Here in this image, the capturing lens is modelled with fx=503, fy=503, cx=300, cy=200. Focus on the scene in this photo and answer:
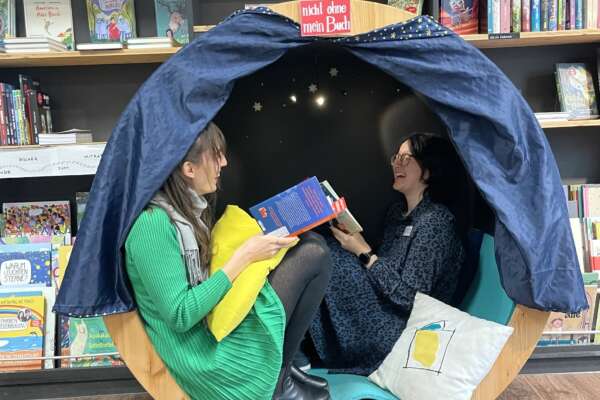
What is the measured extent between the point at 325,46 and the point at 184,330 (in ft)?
4.38

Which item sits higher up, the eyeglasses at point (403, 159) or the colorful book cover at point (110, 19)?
the colorful book cover at point (110, 19)

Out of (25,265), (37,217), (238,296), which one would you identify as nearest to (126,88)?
(37,217)

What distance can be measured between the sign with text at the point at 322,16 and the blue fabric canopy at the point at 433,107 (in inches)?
1.6

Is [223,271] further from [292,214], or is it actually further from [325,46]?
[325,46]

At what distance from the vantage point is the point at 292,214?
149 cm

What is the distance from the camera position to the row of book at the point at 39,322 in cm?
200

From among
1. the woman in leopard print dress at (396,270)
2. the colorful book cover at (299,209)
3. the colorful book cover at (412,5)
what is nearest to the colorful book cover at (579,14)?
the colorful book cover at (412,5)

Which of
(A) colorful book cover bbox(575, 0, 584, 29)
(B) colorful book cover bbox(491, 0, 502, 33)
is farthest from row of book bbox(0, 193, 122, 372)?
(A) colorful book cover bbox(575, 0, 584, 29)

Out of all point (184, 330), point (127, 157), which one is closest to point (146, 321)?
point (184, 330)

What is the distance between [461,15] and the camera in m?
2.05

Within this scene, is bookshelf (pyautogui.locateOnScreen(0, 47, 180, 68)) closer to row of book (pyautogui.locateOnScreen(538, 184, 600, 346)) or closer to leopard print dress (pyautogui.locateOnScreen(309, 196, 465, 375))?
leopard print dress (pyautogui.locateOnScreen(309, 196, 465, 375))

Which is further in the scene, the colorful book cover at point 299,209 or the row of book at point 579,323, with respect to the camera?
the row of book at point 579,323

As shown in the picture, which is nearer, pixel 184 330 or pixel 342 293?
pixel 184 330

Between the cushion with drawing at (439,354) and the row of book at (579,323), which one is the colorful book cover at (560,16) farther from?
the cushion with drawing at (439,354)
